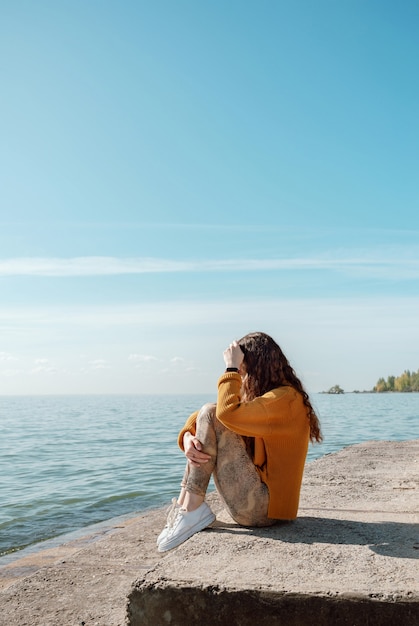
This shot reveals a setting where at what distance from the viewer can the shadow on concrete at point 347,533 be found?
143 inches

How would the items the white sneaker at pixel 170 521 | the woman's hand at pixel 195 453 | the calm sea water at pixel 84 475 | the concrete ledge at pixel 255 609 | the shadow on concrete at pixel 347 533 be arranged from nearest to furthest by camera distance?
the concrete ledge at pixel 255 609 → the shadow on concrete at pixel 347 533 → the woman's hand at pixel 195 453 → the white sneaker at pixel 170 521 → the calm sea water at pixel 84 475

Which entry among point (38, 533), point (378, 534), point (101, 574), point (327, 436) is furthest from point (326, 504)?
point (327, 436)

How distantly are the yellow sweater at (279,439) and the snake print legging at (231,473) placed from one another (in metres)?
0.07

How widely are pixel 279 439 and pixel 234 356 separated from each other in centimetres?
60

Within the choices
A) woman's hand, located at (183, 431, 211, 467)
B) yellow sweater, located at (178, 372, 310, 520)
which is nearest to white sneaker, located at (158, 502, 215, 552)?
woman's hand, located at (183, 431, 211, 467)

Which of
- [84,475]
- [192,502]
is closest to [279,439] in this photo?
[192,502]

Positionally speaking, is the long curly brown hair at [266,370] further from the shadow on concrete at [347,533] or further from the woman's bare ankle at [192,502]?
the woman's bare ankle at [192,502]

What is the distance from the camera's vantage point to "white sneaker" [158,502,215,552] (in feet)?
13.4

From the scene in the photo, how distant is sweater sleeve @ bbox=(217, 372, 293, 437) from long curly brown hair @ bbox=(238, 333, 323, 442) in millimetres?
146

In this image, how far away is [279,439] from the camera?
4129 mm

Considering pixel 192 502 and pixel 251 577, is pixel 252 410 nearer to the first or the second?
pixel 192 502

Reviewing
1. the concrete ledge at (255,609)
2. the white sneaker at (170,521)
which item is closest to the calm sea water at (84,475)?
the white sneaker at (170,521)

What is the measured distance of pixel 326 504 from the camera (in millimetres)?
5523

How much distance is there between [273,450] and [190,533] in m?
0.72
